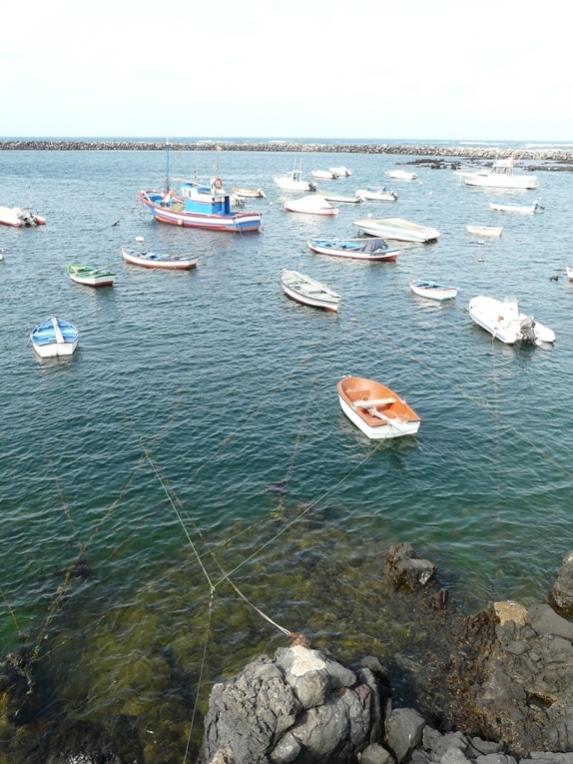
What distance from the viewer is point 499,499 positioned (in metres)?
31.1

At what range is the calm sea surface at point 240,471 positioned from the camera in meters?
23.2

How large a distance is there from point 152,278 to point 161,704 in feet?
193

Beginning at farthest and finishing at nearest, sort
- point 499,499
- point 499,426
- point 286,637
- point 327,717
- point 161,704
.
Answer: point 499,426, point 499,499, point 286,637, point 161,704, point 327,717

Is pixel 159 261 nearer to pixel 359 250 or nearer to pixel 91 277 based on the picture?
pixel 91 277

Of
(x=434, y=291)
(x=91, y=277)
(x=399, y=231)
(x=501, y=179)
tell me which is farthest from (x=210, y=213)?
(x=501, y=179)

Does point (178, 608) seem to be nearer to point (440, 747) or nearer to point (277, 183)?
point (440, 747)

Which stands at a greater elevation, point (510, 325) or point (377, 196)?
A: point (377, 196)

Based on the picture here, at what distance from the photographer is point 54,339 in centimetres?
4716

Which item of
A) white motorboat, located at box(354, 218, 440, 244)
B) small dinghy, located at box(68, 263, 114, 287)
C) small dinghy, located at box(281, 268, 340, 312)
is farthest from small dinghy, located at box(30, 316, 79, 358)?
white motorboat, located at box(354, 218, 440, 244)

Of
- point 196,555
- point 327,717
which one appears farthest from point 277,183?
point 327,717

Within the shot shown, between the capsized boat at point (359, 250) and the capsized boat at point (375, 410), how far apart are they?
4308 cm

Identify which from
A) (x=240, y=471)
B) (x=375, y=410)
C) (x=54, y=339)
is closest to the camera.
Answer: (x=240, y=471)

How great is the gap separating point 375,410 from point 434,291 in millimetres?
30178

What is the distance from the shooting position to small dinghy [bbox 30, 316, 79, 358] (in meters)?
46.3
